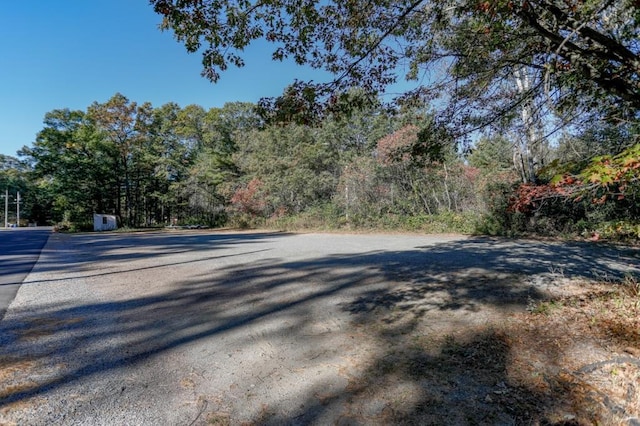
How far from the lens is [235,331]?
3068 mm

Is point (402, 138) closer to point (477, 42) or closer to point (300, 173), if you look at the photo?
point (300, 173)

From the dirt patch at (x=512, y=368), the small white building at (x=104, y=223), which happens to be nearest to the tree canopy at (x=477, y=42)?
the dirt patch at (x=512, y=368)

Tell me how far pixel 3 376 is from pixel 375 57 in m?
4.54

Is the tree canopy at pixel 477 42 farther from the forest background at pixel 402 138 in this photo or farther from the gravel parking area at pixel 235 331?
the gravel parking area at pixel 235 331

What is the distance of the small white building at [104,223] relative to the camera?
23.6 m

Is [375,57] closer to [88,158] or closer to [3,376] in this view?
Answer: [3,376]

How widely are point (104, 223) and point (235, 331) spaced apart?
26.4 m

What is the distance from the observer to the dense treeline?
726 cm

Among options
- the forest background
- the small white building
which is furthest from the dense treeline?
the small white building

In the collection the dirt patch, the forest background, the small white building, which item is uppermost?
the forest background

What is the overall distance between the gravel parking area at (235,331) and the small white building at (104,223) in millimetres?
20555

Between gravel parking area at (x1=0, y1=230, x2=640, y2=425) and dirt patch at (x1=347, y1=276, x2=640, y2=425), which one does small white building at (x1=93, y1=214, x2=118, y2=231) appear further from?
dirt patch at (x1=347, y1=276, x2=640, y2=425)

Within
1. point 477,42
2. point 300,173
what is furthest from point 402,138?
point 477,42

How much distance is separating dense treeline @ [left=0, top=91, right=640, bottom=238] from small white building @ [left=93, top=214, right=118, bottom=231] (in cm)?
141
